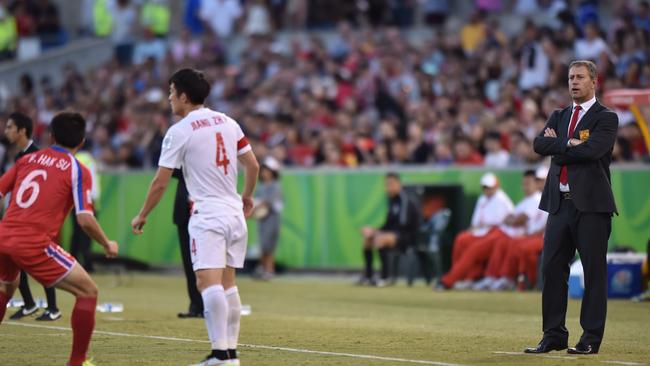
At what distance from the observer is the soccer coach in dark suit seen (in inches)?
440

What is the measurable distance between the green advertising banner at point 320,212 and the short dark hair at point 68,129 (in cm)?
1322

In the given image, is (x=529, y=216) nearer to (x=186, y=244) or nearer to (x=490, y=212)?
(x=490, y=212)

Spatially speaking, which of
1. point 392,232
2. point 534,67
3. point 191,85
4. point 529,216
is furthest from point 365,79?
point 191,85

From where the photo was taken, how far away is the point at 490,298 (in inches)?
752

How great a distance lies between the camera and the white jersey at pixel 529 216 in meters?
20.6

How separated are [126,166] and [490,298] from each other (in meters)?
11.0

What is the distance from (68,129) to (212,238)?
1404 millimetres

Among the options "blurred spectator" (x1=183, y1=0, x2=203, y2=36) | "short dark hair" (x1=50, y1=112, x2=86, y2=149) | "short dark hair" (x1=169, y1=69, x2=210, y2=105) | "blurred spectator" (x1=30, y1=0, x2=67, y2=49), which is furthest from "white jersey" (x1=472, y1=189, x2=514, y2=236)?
"blurred spectator" (x1=30, y1=0, x2=67, y2=49)

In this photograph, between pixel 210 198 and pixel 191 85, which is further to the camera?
pixel 191 85

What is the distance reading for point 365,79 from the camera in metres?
27.1

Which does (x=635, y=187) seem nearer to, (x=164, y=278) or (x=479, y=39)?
(x=479, y=39)

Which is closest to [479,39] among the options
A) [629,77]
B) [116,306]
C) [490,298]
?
[629,77]

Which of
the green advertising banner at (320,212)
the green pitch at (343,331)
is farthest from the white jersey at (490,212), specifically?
the green pitch at (343,331)

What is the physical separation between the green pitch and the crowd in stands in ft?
12.3
